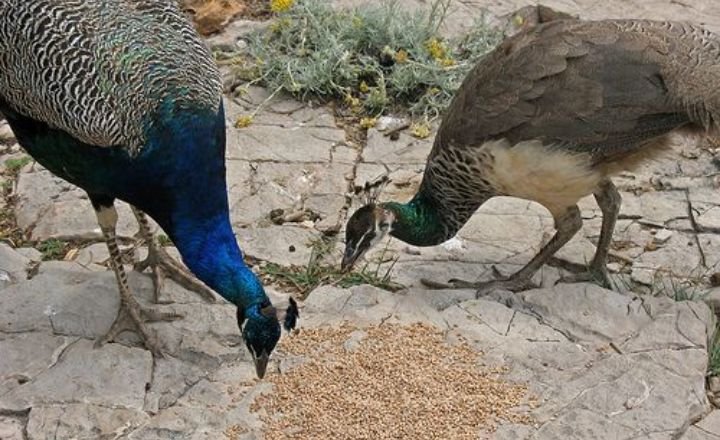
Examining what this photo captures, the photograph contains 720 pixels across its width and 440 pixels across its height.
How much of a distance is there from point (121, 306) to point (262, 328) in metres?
0.79

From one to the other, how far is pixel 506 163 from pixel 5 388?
1864mm

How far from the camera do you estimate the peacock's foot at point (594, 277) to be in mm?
4352

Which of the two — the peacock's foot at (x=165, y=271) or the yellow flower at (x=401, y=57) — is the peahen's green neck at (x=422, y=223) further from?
the yellow flower at (x=401, y=57)

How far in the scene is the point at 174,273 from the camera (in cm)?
447

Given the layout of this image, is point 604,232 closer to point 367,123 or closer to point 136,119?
point 367,123

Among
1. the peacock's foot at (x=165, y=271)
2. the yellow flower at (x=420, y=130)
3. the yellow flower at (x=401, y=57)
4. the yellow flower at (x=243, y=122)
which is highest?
the yellow flower at (x=401, y=57)

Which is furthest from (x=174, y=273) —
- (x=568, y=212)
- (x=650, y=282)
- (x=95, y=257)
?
(x=650, y=282)

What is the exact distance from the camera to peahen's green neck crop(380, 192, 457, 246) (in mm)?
4367

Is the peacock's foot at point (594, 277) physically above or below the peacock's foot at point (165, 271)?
above

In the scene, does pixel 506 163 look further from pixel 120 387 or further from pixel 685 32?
pixel 120 387

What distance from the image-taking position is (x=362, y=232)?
13.9ft

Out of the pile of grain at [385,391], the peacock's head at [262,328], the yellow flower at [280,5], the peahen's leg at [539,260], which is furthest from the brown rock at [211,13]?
the peacock's head at [262,328]

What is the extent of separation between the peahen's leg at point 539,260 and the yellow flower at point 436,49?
148 cm

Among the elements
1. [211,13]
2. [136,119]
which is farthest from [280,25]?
[136,119]
